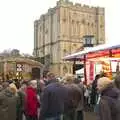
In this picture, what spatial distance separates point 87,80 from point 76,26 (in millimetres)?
84972

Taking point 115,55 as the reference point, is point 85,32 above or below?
above

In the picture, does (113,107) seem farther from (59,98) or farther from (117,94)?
(59,98)

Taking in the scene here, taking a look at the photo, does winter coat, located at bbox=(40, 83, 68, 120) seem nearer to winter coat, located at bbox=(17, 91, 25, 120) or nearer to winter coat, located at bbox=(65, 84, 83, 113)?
winter coat, located at bbox=(65, 84, 83, 113)

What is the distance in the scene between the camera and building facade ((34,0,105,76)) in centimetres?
10281

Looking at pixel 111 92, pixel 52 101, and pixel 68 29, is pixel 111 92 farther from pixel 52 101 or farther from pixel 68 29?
pixel 68 29

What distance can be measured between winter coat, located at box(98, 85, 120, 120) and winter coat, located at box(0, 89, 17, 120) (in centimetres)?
434

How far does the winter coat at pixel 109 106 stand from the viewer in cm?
691

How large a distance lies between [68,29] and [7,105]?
304 feet

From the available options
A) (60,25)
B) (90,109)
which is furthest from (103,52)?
(60,25)

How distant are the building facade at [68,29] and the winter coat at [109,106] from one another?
92712mm

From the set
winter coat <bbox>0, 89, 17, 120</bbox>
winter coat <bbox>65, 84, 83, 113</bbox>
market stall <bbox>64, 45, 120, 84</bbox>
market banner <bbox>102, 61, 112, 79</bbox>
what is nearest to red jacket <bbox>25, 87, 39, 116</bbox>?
winter coat <bbox>0, 89, 17, 120</bbox>

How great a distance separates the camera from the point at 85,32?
345ft

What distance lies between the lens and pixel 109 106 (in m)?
6.95

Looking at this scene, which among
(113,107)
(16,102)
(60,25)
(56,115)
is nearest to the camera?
(113,107)
